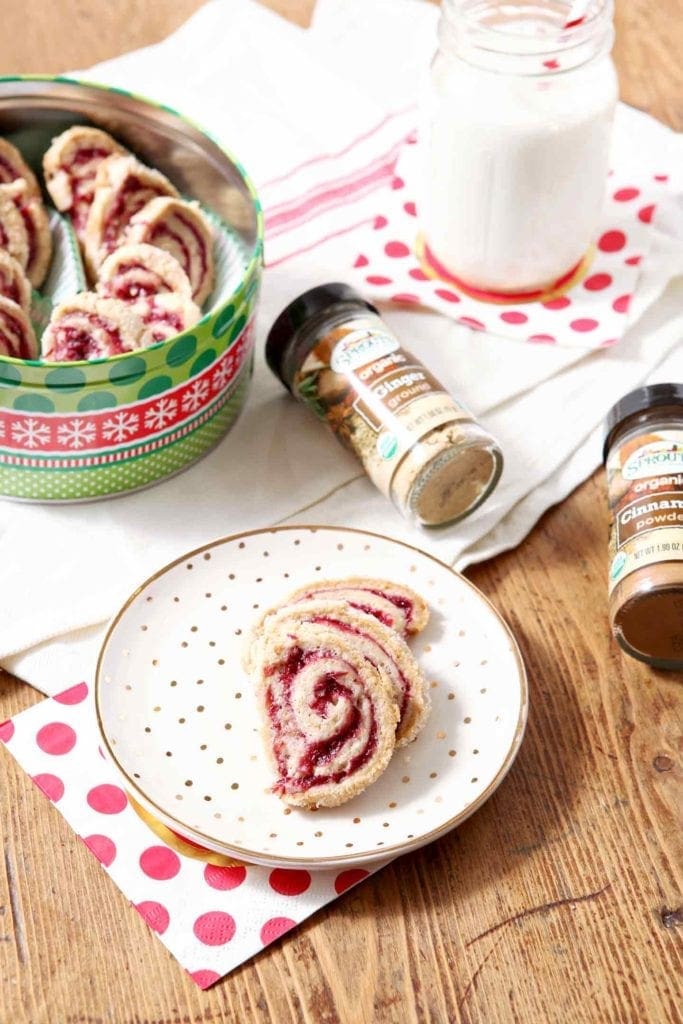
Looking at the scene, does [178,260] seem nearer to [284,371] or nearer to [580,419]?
[284,371]

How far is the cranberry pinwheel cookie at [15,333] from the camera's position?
120cm

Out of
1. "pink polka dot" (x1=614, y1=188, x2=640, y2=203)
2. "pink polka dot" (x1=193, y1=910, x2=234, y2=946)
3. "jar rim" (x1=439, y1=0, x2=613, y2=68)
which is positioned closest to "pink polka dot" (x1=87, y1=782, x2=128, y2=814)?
"pink polka dot" (x1=193, y1=910, x2=234, y2=946)

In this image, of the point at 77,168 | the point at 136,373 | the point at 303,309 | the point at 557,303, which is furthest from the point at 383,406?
the point at 77,168

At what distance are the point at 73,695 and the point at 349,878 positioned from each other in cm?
30

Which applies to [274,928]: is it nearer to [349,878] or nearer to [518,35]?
[349,878]

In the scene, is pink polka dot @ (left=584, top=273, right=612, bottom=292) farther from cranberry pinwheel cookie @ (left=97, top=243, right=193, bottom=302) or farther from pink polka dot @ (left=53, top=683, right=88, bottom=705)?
pink polka dot @ (left=53, top=683, right=88, bottom=705)

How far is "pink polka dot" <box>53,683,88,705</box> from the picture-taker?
1098 millimetres

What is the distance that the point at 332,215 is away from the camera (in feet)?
5.19

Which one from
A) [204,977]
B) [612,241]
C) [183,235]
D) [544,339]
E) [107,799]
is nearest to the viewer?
[204,977]

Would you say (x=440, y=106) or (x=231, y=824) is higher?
(x=440, y=106)

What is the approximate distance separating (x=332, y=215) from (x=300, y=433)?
37 centimetres

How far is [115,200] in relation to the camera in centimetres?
136

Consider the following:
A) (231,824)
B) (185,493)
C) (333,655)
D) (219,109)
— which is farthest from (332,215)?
(231,824)

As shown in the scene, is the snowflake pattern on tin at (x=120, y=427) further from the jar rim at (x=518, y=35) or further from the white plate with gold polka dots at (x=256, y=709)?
the jar rim at (x=518, y=35)
